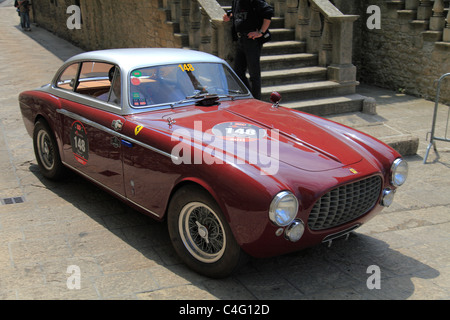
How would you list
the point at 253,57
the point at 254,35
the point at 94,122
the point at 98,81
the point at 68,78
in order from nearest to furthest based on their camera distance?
the point at 94,122 < the point at 98,81 < the point at 68,78 < the point at 254,35 < the point at 253,57

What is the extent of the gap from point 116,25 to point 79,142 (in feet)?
32.6

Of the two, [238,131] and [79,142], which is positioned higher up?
[238,131]

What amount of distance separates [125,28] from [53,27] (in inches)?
400

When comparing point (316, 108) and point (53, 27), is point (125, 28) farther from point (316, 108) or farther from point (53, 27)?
point (53, 27)

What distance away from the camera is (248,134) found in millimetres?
4414

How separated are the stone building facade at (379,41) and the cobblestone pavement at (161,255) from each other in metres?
4.88

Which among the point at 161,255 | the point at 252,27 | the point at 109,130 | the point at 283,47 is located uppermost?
the point at 252,27

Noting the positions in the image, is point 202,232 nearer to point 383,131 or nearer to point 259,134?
point 259,134

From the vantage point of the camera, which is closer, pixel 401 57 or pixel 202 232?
pixel 202 232

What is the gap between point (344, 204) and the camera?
3.98m

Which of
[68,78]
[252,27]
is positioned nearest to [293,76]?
[252,27]

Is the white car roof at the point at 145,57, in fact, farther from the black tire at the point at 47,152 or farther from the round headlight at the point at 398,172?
the round headlight at the point at 398,172

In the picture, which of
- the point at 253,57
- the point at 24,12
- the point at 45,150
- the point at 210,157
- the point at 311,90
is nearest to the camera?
the point at 210,157

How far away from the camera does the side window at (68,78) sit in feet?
19.3
